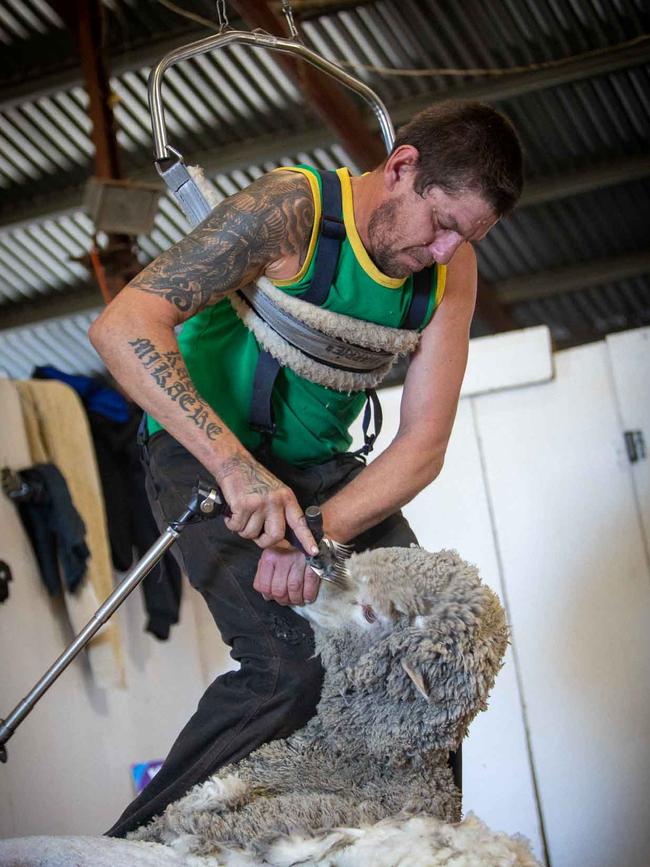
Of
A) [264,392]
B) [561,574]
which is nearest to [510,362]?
[561,574]

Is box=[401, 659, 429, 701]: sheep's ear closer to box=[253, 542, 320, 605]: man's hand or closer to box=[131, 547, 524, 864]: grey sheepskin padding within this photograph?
box=[131, 547, 524, 864]: grey sheepskin padding

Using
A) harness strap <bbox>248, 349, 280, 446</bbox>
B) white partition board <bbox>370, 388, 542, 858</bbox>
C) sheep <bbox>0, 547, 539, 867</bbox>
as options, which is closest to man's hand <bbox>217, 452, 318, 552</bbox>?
sheep <bbox>0, 547, 539, 867</bbox>

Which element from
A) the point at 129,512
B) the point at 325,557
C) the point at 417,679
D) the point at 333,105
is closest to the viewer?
the point at 417,679

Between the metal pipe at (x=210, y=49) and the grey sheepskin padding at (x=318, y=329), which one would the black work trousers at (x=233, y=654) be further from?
the metal pipe at (x=210, y=49)

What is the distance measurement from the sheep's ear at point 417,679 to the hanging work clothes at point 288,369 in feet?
1.80

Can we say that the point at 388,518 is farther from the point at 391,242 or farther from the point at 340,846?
the point at 340,846

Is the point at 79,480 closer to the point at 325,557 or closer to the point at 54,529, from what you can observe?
the point at 54,529

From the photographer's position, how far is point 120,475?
440cm

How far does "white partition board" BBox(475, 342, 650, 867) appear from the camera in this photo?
352 centimetres

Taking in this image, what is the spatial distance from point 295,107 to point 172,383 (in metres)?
4.64

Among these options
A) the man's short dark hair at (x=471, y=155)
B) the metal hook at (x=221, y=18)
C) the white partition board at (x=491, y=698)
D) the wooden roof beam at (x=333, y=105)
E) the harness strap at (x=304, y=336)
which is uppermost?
the wooden roof beam at (x=333, y=105)

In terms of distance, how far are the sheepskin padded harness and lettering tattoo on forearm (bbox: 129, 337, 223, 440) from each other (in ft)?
0.79

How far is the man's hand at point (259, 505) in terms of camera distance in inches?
67.3

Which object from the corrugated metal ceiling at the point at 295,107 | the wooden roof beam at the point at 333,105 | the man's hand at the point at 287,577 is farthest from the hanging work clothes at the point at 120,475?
Answer: the man's hand at the point at 287,577
